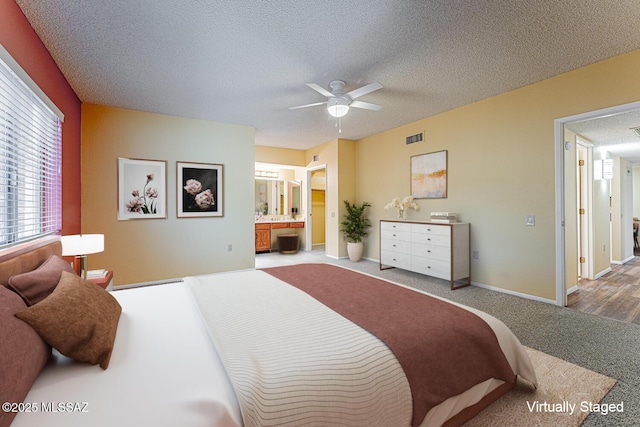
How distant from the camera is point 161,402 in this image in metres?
0.84

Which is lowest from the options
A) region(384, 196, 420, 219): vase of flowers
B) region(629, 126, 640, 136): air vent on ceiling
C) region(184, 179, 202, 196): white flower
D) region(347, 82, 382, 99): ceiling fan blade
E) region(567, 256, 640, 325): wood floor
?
region(567, 256, 640, 325): wood floor

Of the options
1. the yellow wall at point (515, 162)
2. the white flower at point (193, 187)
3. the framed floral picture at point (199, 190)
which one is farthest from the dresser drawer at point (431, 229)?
the white flower at point (193, 187)

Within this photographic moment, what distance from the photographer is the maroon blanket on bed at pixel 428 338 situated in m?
1.14

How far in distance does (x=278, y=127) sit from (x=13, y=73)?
3414 millimetres

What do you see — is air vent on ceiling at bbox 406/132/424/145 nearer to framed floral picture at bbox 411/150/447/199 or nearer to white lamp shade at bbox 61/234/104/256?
framed floral picture at bbox 411/150/447/199

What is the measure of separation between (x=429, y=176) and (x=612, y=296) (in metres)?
2.68

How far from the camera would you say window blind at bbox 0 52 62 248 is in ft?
5.46

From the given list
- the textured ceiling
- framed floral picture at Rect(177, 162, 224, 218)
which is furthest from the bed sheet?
framed floral picture at Rect(177, 162, 224, 218)

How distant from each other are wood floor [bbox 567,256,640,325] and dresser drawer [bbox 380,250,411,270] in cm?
195

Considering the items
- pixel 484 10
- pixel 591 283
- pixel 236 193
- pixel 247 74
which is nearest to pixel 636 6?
pixel 484 10

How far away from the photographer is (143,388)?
91 cm

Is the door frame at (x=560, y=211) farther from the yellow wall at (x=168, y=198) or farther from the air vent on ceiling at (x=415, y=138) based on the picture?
the yellow wall at (x=168, y=198)

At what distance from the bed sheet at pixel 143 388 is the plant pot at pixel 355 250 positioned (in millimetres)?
4494

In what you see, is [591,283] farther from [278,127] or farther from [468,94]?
Result: [278,127]
